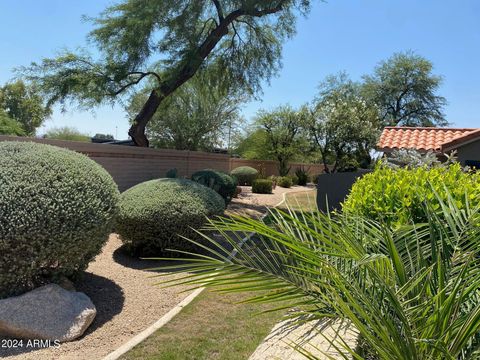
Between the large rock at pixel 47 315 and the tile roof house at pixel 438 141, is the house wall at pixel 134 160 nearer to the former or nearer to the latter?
the large rock at pixel 47 315

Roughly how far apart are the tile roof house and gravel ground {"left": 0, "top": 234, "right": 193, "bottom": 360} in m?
7.86

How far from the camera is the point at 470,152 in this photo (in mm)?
10891

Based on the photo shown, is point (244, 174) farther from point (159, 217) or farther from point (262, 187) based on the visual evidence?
point (159, 217)

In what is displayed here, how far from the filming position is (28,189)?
15.7 ft

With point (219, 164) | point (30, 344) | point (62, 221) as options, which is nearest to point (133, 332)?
point (30, 344)

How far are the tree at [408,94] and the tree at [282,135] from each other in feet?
26.4

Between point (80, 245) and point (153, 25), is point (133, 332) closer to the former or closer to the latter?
point (80, 245)

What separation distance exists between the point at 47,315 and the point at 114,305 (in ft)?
3.37

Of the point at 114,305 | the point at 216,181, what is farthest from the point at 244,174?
the point at 114,305

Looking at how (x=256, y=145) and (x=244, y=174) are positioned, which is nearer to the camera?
(x=244, y=174)

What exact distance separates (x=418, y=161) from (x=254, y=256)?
19.8ft

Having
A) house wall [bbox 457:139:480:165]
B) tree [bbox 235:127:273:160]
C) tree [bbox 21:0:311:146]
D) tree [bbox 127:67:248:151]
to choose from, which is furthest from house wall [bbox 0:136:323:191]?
tree [bbox 235:127:273:160]

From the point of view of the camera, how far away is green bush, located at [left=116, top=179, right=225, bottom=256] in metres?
7.51

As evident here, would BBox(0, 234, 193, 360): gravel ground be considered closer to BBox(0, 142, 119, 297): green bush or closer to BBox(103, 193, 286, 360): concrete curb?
BBox(103, 193, 286, 360): concrete curb
